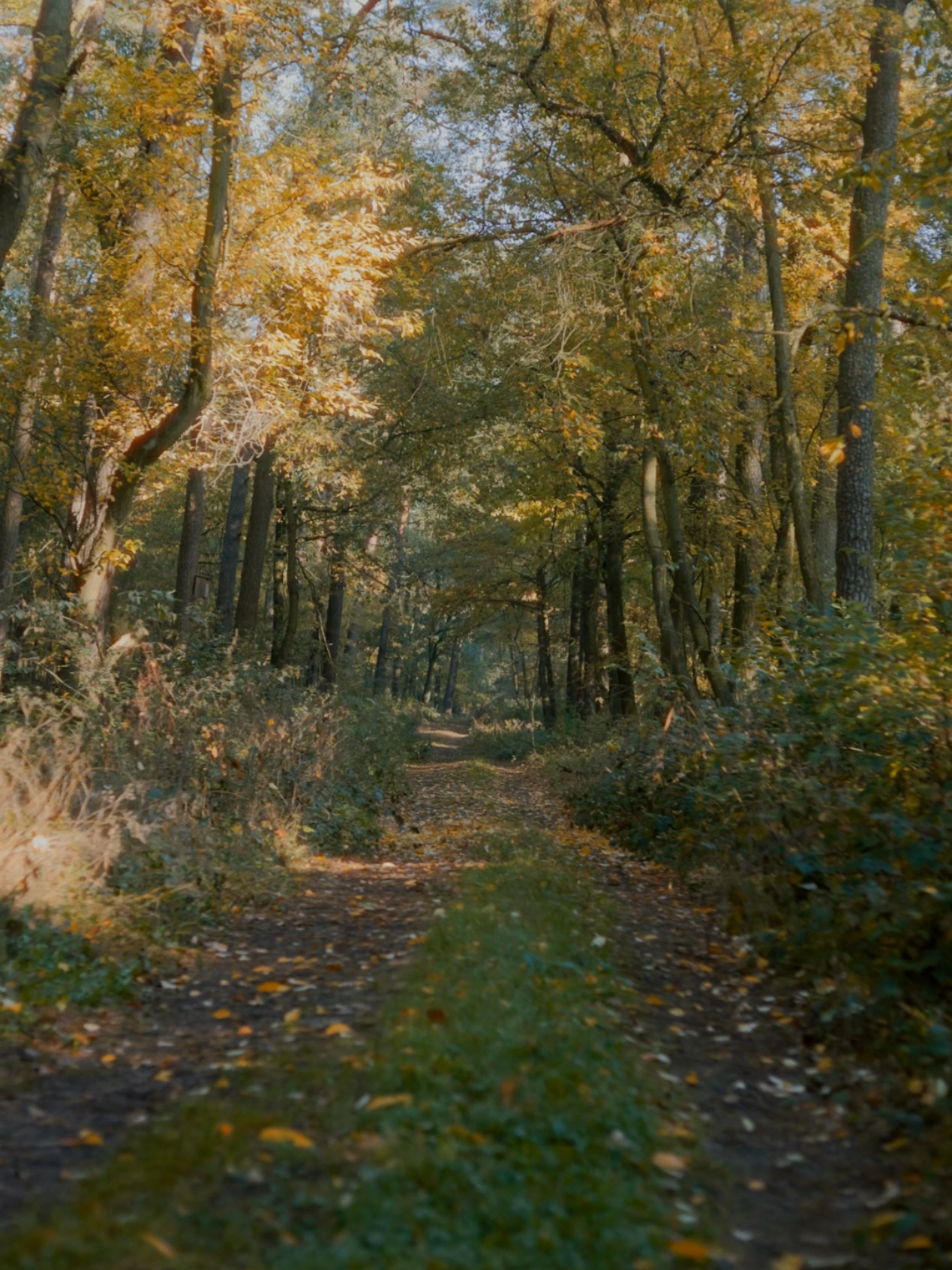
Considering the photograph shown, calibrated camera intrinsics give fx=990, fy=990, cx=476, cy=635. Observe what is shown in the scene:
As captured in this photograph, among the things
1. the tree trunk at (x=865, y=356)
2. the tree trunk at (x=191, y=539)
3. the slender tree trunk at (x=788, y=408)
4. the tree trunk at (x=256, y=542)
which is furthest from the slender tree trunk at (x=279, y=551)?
the tree trunk at (x=865, y=356)

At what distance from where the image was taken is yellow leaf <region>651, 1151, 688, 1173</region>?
12.0ft

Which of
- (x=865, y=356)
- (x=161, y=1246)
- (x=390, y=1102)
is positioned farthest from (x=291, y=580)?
(x=161, y=1246)

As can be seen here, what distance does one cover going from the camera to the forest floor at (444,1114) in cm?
307

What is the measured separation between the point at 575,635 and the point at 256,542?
13970 millimetres

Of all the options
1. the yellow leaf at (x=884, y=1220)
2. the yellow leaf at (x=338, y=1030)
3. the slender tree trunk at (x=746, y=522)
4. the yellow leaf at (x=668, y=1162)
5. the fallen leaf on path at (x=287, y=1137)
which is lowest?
the yellow leaf at (x=338, y=1030)

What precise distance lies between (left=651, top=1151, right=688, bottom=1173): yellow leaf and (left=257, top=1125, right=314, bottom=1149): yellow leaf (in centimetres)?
128

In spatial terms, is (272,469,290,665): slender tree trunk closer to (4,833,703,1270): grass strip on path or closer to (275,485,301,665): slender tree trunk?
(275,485,301,665): slender tree trunk

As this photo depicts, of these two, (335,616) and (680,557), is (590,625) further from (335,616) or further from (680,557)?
(680,557)

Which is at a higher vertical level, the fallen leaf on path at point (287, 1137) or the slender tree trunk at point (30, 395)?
the slender tree trunk at point (30, 395)

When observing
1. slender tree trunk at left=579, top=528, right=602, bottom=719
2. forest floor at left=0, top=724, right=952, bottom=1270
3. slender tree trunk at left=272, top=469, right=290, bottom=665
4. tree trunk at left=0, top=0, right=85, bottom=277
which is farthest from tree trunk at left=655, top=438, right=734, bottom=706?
slender tree trunk at left=579, top=528, right=602, bottom=719

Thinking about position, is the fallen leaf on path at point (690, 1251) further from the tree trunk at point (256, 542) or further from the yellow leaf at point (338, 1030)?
the tree trunk at point (256, 542)

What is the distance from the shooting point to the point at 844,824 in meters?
6.17

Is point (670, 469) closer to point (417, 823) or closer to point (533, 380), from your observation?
point (533, 380)

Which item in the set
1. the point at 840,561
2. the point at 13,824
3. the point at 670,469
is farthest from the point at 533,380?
the point at 13,824
